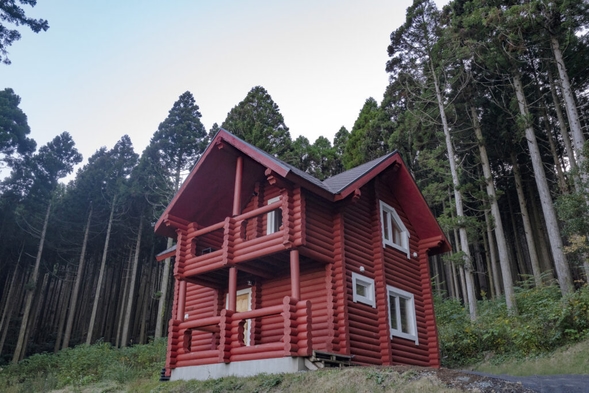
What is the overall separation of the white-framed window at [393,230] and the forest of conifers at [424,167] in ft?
13.5

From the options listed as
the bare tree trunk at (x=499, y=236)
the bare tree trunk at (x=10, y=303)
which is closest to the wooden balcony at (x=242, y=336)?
the bare tree trunk at (x=499, y=236)

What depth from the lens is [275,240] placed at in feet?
42.9

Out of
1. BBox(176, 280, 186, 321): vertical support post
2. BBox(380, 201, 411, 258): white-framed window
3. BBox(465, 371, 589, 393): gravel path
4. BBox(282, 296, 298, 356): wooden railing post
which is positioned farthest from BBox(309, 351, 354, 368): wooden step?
BBox(176, 280, 186, 321): vertical support post

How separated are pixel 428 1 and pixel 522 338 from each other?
18883 millimetres

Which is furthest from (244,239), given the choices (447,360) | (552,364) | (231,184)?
(447,360)

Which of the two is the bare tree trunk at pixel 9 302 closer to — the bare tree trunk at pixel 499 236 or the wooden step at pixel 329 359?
the wooden step at pixel 329 359

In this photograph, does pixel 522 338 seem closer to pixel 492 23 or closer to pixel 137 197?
pixel 492 23

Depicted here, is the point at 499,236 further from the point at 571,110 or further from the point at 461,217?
the point at 571,110

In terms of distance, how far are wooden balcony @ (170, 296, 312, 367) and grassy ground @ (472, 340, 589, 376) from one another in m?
6.34

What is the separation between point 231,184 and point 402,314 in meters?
7.29

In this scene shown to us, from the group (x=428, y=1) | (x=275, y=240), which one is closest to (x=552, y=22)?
(x=428, y=1)

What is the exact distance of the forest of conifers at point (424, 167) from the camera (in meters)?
21.2

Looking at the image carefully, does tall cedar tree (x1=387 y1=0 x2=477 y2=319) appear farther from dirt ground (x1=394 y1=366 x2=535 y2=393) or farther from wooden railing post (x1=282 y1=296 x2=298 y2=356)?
dirt ground (x1=394 y1=366 x2=535 y2=393)

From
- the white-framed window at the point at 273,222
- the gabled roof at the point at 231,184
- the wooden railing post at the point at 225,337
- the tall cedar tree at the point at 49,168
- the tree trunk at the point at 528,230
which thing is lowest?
the wooden railing post at the point at 225,337
